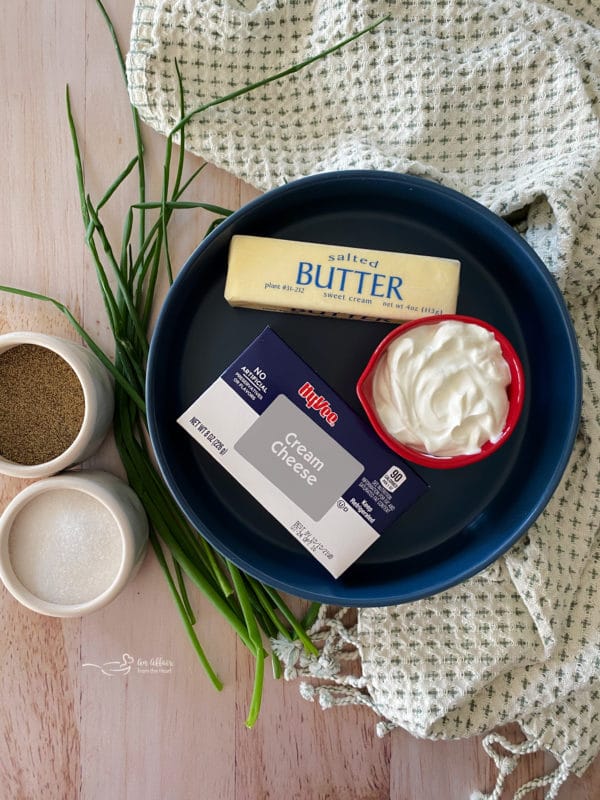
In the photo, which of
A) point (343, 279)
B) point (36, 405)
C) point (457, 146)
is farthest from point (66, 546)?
point (457, 146)

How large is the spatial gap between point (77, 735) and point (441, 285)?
2.10ft

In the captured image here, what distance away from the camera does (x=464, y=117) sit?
703 millimetres

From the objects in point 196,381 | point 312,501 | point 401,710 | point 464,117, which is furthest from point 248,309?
point 401,710

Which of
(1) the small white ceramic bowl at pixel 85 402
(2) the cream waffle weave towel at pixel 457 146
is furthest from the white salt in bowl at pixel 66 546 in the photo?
(2) the cream waffle weave towel at pixel 457 146

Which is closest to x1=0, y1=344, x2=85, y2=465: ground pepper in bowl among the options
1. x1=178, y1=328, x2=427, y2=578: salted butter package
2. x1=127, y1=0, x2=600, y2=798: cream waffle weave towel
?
x1=178, y1=328, x2=427, y2=578: salted butter package

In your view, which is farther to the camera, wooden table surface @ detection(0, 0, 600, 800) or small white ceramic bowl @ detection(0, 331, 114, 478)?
Answer: wooden table surface @ detection(0, 0, 600, 800)

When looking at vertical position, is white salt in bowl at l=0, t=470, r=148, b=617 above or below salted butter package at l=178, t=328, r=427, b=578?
below

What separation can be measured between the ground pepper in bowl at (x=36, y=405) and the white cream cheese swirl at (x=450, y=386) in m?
0.31

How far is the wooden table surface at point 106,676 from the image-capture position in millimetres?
739

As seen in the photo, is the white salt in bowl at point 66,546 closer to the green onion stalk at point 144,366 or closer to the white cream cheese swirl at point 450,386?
the green onion stalk at point 144,366

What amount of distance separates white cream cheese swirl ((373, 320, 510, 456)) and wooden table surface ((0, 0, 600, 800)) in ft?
0.99

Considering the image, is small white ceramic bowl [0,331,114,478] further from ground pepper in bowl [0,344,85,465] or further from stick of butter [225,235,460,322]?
stick of butter [225,235,460,322]

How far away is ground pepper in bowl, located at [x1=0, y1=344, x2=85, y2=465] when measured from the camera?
2.10 ft

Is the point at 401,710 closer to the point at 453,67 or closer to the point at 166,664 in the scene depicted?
the point at 166,664
